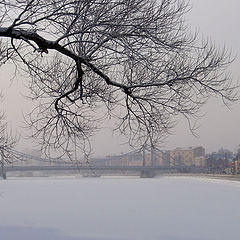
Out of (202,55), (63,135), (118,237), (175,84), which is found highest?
(202,55)

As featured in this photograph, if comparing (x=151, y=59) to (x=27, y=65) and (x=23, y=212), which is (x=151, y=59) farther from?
(x=23, y=212)

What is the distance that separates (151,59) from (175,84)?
0.78 metres

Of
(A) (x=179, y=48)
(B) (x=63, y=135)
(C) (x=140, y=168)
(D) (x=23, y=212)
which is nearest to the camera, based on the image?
(A) (x=179, y=48)

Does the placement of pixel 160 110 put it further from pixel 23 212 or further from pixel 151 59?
pixel 23 212

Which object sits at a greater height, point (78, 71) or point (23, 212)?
point (78, 71)

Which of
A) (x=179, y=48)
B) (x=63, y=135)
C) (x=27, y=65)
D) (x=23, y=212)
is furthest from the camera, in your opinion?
(x=23, y=212)

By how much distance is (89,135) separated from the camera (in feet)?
35.5

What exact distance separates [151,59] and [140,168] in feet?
206

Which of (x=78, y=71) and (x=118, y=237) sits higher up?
(x=78, y=71)

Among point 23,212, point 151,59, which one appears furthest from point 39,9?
point 23,212

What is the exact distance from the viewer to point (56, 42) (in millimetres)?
8094

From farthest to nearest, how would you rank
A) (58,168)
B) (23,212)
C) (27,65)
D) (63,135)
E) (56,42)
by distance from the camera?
(58,168) → (23,212) → (63,135) → (27,65) → (56,42)

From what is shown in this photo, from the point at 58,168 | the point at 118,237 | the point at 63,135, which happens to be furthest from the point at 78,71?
the point at 58,168

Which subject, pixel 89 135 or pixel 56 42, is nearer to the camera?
pixel 56 42
